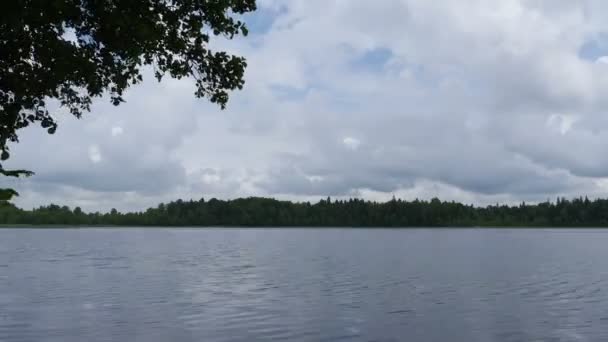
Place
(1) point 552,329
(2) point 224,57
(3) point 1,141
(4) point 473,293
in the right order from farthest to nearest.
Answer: (4) point 473,293
(1) point 552,329
(2) point 224,57
(3) point 1,141

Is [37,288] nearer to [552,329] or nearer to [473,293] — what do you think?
[473,293]

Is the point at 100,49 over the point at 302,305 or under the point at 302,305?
over

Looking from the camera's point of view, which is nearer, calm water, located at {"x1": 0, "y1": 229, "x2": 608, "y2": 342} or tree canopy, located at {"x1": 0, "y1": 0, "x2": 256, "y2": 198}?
tree canopy, located at {"x1": 0, "y1": 0, "x2": 256, "y2": 198}

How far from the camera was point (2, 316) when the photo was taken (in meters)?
34.9

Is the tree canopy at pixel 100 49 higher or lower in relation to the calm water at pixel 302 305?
higher

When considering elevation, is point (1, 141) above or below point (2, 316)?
above

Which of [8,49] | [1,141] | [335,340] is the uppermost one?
[8,49]

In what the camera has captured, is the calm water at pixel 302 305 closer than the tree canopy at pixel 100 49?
No

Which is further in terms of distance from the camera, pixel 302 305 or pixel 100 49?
pixel 302 305

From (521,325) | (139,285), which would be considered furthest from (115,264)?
(521,325)

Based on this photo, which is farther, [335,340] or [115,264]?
Answer: [115,264]

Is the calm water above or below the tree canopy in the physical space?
below

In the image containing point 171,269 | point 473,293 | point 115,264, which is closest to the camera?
point 473,293

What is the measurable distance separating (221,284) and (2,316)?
61.5 ft
